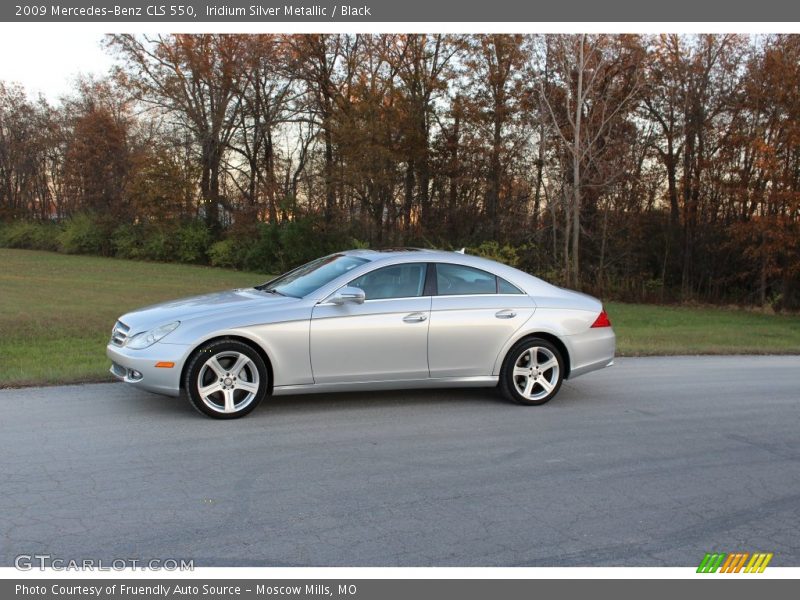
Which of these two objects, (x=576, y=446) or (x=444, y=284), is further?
(x=444, y=284)

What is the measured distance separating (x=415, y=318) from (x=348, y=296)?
2.35 ft

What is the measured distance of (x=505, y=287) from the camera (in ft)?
26.3

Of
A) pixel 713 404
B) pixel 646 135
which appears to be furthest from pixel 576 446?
pixel 646 135

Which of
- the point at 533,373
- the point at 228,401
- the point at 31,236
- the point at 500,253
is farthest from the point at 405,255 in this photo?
the point at 31,236

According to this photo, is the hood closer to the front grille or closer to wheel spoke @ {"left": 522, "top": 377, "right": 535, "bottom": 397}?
the front grille

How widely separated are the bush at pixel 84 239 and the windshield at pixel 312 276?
1601 inches

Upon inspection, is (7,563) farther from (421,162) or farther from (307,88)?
(307,88)

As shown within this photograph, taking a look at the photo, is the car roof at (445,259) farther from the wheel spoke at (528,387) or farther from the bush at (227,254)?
the bush at (227,254)

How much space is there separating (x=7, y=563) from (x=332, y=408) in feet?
12.5

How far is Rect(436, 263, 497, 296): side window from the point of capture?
305 inches

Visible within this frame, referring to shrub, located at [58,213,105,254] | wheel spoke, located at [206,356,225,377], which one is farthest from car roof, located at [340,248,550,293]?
shrub, located at [58,213,105,254]

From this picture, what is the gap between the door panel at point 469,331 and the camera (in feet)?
24.6

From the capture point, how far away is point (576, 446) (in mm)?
6328

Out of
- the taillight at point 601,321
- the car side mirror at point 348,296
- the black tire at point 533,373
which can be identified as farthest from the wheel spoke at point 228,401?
the taillight at point 601,321
